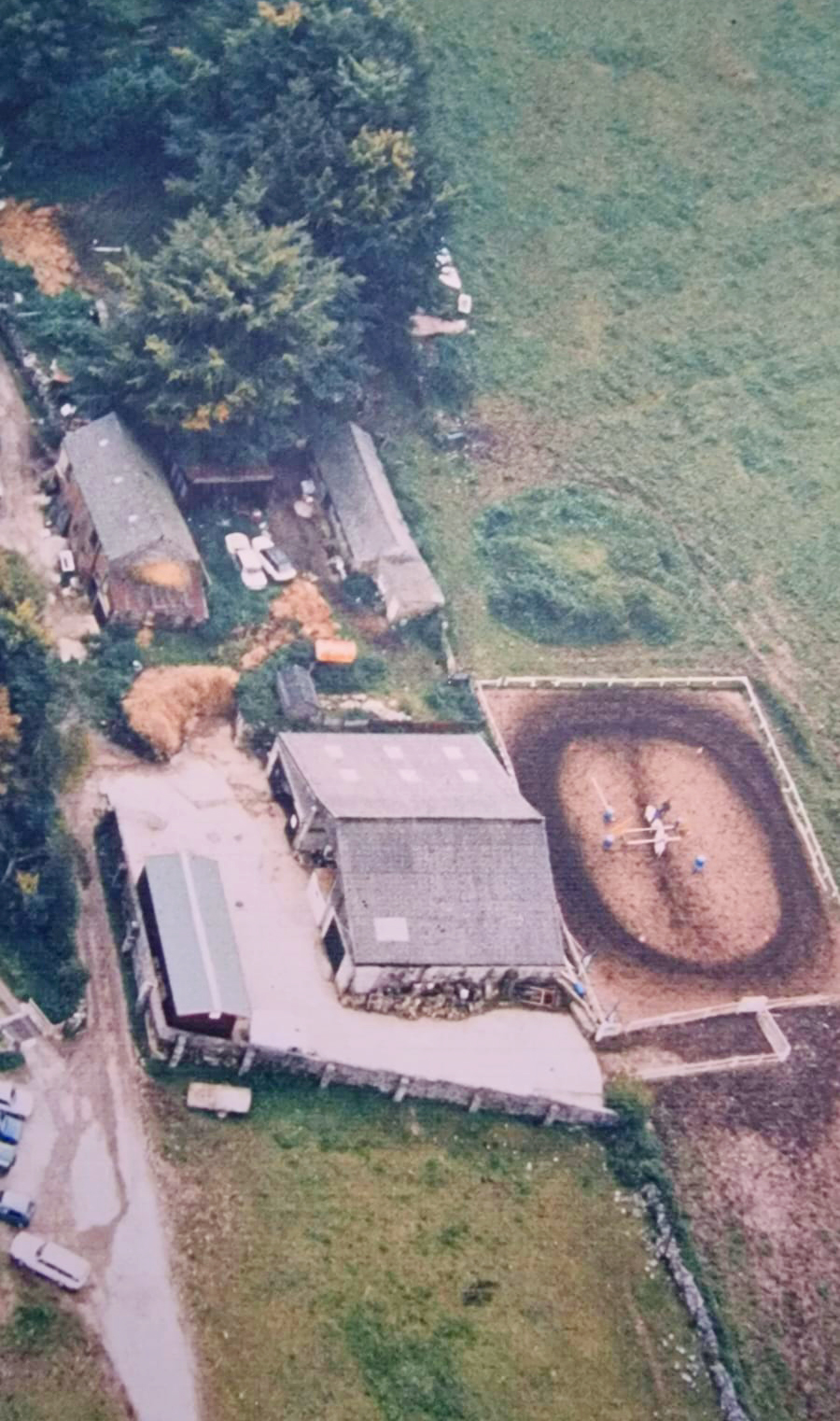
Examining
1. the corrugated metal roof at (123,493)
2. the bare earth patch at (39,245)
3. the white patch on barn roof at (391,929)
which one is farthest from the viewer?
the bare earth patch at (39,245)

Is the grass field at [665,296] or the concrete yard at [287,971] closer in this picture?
the concrete yard at [287,971]

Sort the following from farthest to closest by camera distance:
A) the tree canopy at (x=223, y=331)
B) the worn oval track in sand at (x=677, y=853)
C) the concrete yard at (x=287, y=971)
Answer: the tree canopy at (x=223, y=331)
the worn oval track in sand at (x=677, y=853)
the concrete yard at (x=287, y=971)

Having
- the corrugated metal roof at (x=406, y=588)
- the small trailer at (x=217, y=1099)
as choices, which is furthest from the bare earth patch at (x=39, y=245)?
the small trailer at (x=217, y=1099)

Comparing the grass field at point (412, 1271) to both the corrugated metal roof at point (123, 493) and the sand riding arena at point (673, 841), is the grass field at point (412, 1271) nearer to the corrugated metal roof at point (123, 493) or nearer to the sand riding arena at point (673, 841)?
the sand riding arena at point (673, 841)

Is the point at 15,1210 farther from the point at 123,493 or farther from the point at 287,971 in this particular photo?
the point at 123,493

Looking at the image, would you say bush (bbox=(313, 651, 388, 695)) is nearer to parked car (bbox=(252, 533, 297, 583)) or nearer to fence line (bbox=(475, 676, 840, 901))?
fence line (bbox=(475, 676, 840, 901))

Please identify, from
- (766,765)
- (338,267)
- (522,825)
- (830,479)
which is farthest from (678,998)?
(338,267)

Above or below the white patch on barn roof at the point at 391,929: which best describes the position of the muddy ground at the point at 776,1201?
below

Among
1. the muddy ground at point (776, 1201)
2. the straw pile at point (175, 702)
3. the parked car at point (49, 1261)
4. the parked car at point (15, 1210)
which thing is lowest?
the muddy ground at point (776, 1201)
